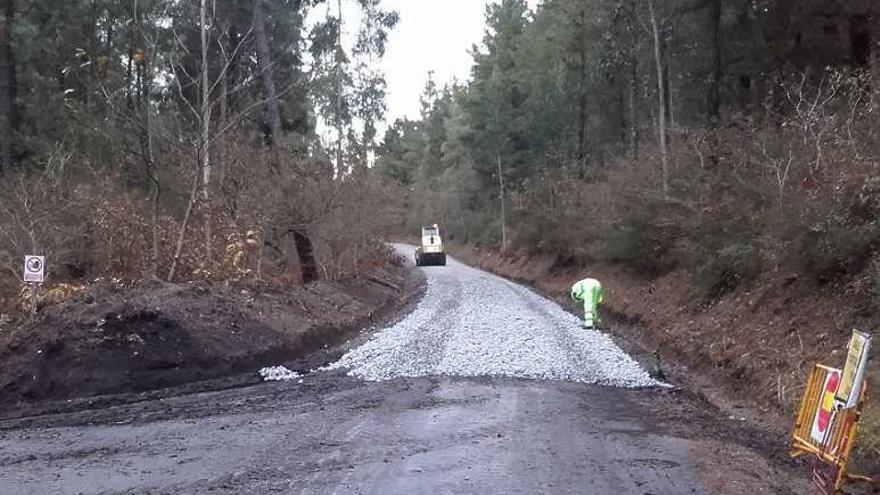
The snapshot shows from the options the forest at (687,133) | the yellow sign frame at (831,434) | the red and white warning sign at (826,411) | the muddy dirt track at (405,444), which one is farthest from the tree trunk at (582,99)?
the red and white warning sign at (826,411)

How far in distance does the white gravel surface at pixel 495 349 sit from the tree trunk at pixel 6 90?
52.3 ft

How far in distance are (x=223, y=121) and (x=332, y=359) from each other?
6.62 metres

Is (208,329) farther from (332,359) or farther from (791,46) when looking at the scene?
(791,46)

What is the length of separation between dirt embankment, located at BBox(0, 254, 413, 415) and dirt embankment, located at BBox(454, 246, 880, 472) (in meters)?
6.83

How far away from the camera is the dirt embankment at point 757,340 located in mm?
9961

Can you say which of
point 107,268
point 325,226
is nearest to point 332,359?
point 107,268

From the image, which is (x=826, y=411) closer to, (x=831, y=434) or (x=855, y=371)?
(x=831, y=434)

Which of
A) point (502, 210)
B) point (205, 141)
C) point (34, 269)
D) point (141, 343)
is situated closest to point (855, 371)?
point (141, 343)

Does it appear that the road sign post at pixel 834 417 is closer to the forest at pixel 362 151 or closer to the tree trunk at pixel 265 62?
the forest at pixel 362 151

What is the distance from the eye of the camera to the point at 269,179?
22.2 m

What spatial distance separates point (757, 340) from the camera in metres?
12.7

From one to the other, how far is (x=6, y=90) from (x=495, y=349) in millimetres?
23125

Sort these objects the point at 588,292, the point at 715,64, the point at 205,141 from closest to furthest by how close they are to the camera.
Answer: the point at 205,141
the point at 588,292
the point at 715,64

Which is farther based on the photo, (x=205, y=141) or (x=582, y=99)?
(x=582, y=99)
